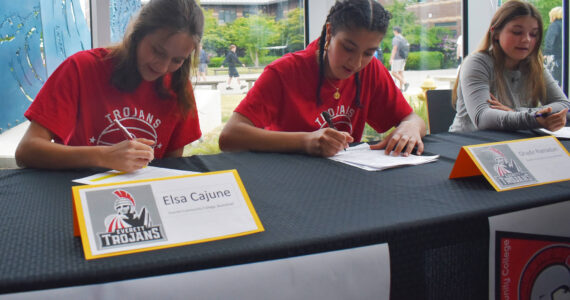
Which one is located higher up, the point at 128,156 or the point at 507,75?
the point at 507,75

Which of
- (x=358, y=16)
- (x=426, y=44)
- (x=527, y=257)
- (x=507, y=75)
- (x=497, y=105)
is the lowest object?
(x=527, y=257)

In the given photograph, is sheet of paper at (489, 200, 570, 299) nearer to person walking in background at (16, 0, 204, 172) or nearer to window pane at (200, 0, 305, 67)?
person walking in background at (16, 0, 204, 172)

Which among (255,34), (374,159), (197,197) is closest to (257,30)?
(255,34)

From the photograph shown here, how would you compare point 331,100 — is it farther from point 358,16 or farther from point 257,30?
point 257,30

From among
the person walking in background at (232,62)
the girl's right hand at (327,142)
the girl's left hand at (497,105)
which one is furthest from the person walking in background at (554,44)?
the girl's right hand at (327,142)

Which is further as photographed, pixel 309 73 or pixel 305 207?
pixel 309 73

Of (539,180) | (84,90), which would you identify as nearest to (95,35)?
(84,90)

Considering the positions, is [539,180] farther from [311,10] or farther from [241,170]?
[311,10]

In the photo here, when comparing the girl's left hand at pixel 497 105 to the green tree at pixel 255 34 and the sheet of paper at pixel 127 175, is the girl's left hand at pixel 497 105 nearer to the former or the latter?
the sheet of paper at pixel 127 175

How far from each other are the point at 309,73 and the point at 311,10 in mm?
1787

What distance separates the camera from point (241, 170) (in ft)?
3.35

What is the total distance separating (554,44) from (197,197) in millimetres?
3994

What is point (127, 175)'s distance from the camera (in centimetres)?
94

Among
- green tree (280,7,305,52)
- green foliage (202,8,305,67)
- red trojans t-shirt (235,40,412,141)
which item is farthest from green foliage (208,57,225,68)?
red trojans t-shirt (235,40,412,141)
